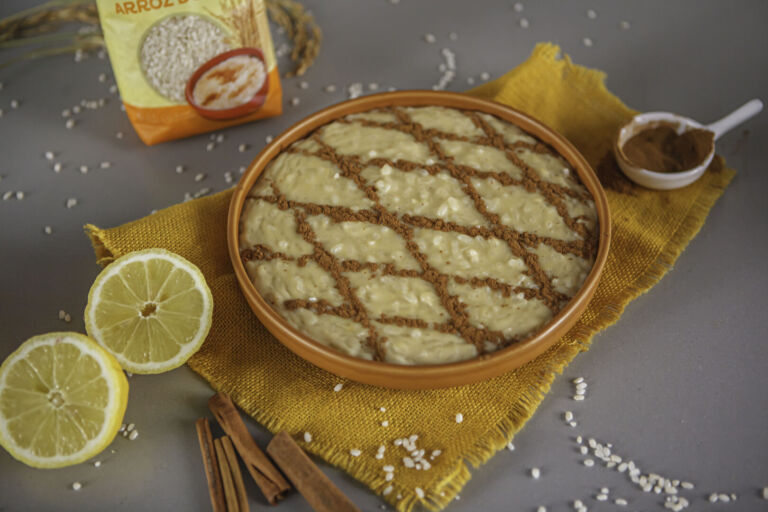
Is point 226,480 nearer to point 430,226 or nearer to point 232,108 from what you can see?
point 430,226

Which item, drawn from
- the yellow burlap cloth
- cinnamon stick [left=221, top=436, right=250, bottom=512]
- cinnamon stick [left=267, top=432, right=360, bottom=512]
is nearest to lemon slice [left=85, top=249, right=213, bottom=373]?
the yellow burlap cloth

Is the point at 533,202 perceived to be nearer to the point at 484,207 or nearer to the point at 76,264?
the point at 484,207

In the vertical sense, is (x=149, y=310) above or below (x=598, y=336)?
above

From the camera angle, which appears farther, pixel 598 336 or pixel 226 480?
pixel 598 336

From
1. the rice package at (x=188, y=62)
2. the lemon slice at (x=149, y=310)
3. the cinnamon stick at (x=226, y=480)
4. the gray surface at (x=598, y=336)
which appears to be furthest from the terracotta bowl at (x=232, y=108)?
the cinnamon stick at (x=226, y=480)

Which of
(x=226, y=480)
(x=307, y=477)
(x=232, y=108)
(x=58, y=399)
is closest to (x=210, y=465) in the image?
(x=226, y=480)

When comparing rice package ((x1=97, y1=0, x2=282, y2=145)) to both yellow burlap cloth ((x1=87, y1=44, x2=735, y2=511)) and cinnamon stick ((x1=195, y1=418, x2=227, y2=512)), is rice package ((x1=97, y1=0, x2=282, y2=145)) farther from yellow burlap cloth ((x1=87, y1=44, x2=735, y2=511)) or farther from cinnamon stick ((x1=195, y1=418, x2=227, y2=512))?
cinnamon stick ((x1=195, y1=418, x2=227, y2=512))
